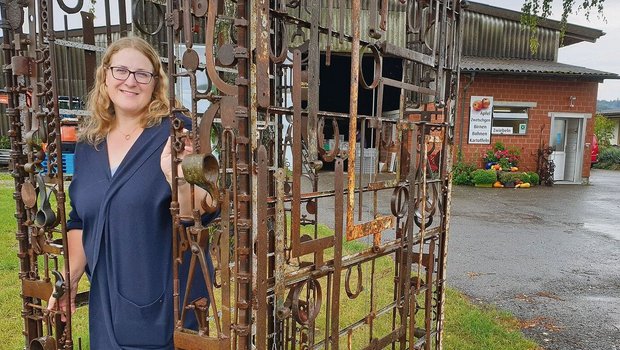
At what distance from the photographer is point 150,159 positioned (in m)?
1.60

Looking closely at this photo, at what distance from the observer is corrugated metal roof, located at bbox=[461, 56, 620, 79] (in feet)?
42.7

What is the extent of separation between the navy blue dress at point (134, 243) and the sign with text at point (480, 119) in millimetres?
13064

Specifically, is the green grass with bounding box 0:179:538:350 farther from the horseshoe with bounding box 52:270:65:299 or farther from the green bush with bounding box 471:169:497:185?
the green bush with bounding box 471:169:497:185

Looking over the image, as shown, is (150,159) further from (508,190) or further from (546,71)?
(546,71)

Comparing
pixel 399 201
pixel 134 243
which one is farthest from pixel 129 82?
pixel 399 201

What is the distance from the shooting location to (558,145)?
46.9 ft

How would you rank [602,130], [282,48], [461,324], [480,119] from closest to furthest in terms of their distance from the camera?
[282,48] → [461,324] → [480,119] → [602,130]

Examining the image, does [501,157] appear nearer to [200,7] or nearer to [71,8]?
[71,8]

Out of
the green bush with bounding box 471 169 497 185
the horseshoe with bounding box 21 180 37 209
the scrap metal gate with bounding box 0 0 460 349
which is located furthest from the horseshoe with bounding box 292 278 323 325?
the green bush with bounding box 471 169 497 185

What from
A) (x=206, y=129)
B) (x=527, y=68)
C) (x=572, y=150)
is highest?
(x=527, y=68)

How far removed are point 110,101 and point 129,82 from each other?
0.51 feet

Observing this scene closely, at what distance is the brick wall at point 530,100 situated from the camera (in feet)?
44.4

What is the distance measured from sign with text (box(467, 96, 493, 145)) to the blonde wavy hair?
42.6ft

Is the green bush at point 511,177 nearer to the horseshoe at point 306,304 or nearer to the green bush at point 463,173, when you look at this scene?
the green bush at point 463,173
